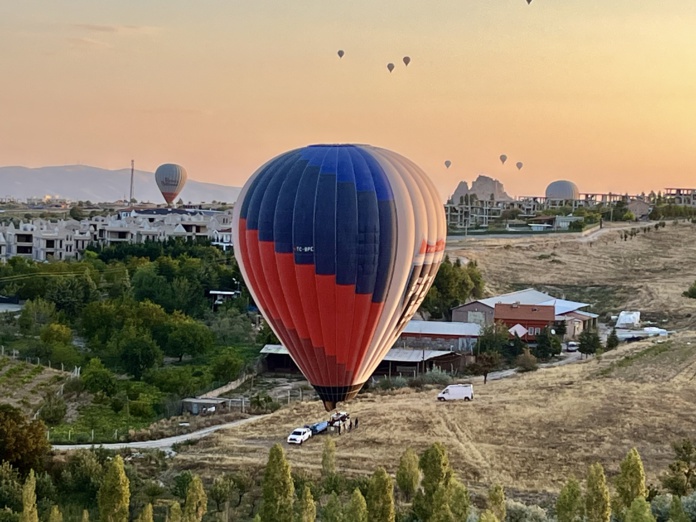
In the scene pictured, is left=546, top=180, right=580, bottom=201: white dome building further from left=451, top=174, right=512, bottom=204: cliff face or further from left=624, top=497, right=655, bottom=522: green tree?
left=624, top=497, right=655, bottom=522: green tree

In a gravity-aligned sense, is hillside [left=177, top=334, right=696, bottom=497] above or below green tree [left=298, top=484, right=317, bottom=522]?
below

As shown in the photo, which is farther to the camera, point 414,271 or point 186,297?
point 186,297

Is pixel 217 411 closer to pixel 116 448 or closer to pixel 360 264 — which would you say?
pixel 116 448

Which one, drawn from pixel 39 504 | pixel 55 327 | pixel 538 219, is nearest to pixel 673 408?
pixel 39 504

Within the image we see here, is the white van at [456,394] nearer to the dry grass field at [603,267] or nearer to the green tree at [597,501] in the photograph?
the green tree at [597,501]

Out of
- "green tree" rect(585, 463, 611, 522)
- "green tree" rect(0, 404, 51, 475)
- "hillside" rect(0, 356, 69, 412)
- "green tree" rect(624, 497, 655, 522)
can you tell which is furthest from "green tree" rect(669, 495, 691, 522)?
"hillside" rect(0, 356, 69, 412)

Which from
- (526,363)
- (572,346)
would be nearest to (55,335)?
(526,363)
